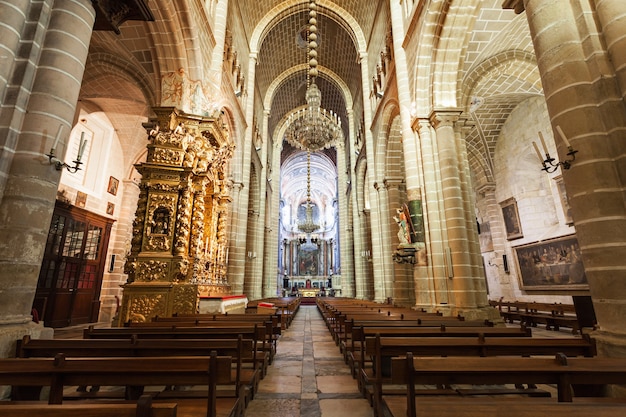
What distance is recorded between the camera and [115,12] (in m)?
4.27

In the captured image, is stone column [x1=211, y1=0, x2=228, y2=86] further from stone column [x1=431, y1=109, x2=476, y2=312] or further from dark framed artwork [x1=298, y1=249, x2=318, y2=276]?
dark framed artwork [x1=298, y1=249, x2=318, y2=276]

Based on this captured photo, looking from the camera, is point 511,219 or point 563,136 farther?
point 511,219

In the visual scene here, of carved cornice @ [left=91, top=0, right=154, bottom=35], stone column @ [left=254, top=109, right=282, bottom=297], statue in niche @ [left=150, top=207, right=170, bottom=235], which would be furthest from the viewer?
stone column @ [left=254, top=109, right=282, bottom=297]

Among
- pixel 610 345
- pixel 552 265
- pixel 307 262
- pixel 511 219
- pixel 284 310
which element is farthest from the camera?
pixel 307 262

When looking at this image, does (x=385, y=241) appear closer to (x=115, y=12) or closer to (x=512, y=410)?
(x=115, y=12)

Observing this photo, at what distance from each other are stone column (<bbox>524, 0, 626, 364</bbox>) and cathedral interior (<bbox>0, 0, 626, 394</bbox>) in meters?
0.01

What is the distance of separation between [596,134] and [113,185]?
41.2 feet

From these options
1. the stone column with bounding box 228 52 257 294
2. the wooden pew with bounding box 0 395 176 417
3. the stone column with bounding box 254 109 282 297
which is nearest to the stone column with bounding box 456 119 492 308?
the wooden pew with bounding box 0 395 176 417

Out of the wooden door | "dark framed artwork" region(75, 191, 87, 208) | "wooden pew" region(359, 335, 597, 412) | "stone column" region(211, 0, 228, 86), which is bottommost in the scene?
"wooden pew" region(359, 335, 597, 412)

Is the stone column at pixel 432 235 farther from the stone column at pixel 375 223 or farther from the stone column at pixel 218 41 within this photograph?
the stone column at pixel 218 41

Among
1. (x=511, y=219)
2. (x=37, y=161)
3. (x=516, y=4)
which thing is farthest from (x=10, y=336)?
(x=511, y=219)

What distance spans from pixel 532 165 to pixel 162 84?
46.7ft

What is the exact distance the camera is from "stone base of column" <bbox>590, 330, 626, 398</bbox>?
7.76 ft

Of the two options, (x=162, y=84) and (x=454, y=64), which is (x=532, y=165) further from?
(x=162, y=84)
